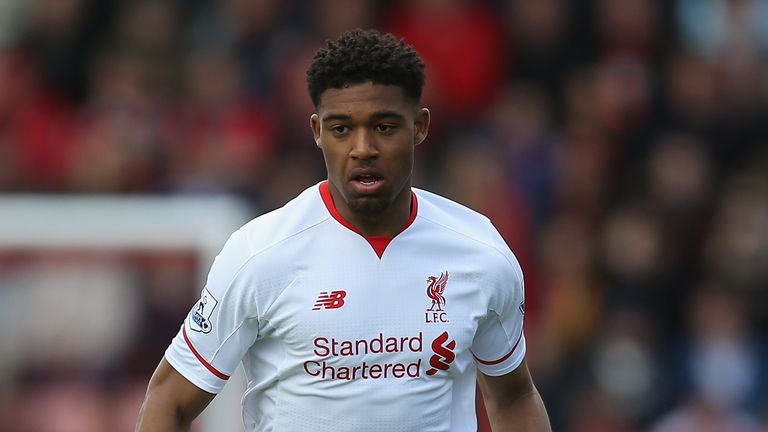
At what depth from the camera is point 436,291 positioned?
4.52m

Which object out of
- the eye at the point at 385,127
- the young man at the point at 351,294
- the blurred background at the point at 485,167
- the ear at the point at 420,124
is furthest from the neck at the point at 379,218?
the blurred background at the point at 485,167

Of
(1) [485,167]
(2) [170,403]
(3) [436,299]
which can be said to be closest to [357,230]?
(3) [436,299]

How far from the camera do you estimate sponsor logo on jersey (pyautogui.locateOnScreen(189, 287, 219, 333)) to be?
4.42 metres

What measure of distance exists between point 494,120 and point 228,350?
20.0 ft

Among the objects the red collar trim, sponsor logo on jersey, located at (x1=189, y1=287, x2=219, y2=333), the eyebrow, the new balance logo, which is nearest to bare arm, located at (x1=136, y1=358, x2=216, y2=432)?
sponsor logo on jersey, located at (x1=189, y1=287, x2=219, y2=333)

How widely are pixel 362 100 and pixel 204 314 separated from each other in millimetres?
818

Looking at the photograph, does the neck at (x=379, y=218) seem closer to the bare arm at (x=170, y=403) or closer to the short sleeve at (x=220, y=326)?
the short sleeve at (x=220, y=326)

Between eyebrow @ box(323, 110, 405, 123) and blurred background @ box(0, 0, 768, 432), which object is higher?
eyebrow @ box(323, 110, 405, 123)

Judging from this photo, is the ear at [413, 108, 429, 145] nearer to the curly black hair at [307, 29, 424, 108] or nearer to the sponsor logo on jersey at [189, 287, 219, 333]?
the curly black hair at [307, 29, 424, 108]

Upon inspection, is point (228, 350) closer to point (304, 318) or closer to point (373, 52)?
point (304, 318)

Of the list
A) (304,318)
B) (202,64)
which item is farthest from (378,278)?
(202,64)

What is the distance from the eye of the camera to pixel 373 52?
4293 millimetres

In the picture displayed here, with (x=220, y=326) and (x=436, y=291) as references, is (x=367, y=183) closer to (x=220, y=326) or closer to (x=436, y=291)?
(x=436, y=291)

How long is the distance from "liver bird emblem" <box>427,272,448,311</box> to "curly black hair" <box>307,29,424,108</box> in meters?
0.57
